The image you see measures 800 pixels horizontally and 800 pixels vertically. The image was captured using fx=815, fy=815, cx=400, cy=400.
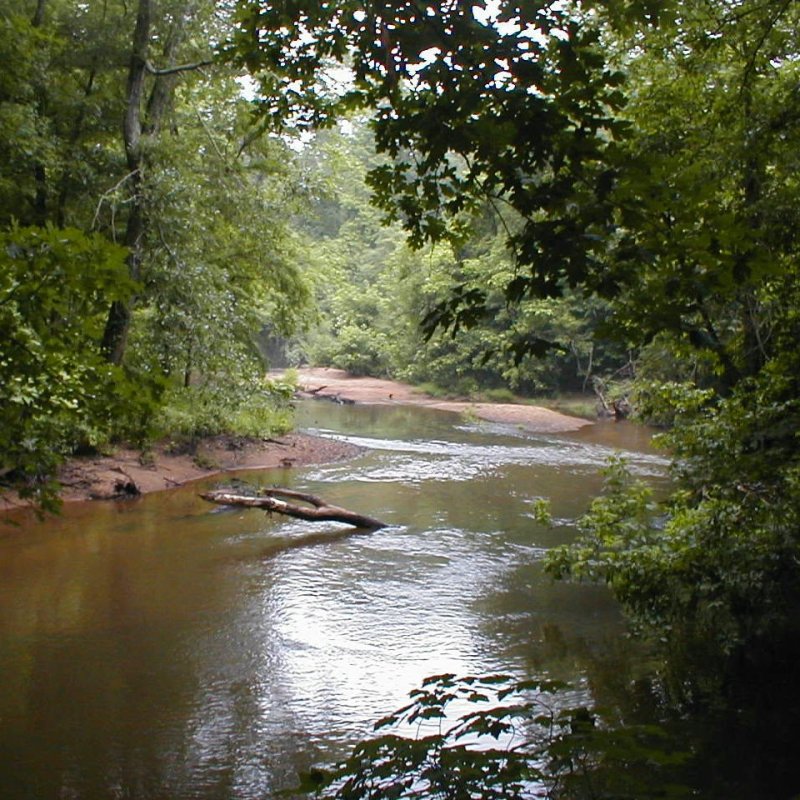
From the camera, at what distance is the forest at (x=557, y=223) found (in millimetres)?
3371

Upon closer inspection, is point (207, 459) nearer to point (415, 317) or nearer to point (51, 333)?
point (51, 333)

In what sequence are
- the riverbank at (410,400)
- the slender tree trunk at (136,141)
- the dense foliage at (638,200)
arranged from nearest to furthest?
the dense foliage at (638,200)
the slender tree trunk at (136,141)
the riverbank at (410,400)

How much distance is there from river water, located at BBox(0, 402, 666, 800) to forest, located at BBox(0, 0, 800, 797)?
3.94 ft

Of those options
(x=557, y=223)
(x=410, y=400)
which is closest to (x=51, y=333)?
(x=557, y=223)

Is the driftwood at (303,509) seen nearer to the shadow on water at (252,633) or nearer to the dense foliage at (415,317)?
the shadow on water at (252,633)

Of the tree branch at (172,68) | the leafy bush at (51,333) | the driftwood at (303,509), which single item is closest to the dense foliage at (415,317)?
the tree branch at (172,68)

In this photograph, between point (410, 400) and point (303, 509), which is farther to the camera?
point (410, 400)

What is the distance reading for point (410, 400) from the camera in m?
36.2

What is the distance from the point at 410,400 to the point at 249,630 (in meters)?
27.6

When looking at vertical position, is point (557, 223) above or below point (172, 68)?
below

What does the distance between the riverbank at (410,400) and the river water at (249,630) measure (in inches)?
482

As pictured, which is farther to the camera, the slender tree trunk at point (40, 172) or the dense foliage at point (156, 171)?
the slender tree trunk at point (40, 172)

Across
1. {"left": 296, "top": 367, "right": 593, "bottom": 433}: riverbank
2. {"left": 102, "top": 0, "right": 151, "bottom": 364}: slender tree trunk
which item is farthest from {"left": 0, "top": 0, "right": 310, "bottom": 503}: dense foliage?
{"left": 296, "top": 367, "right": 593, "bottom": 433}: riverbank

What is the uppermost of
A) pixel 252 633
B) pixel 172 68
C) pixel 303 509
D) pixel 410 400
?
pixel 172 68
